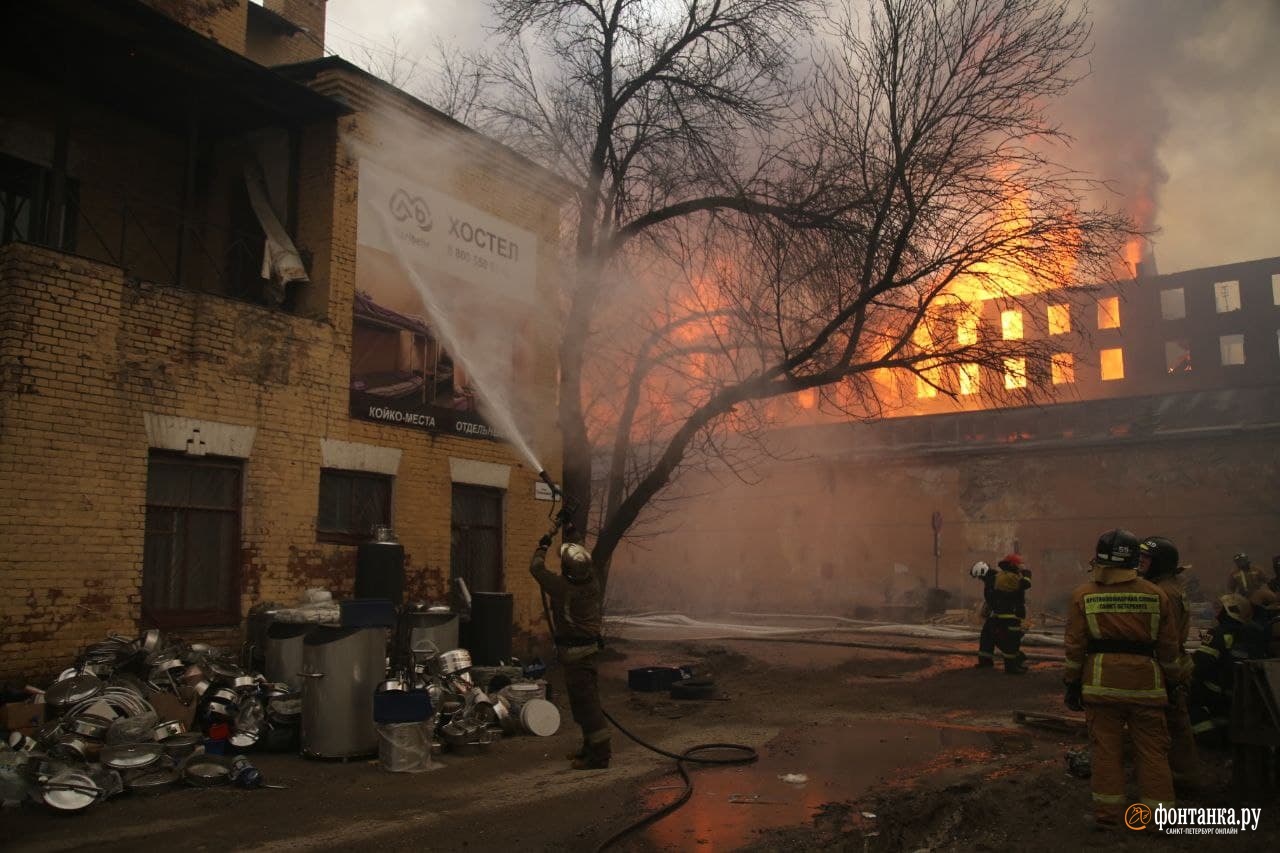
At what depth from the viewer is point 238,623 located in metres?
9.64

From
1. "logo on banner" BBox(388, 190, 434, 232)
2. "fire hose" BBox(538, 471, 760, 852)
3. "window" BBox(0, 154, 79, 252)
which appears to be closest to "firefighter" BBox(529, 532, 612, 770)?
"fire hose" BBox(538, 471, 760, 852)

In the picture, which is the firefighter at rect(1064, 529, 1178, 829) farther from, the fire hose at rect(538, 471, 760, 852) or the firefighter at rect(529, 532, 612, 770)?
the firefighter at rect(529, 532, 612, 770)

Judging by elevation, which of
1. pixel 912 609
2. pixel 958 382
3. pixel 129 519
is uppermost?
pixel 958 382

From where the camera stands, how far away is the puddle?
19.1 feet

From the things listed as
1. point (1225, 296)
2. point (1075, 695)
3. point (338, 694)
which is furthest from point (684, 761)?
point (1225, 296)

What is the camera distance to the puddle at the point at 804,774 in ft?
19.1

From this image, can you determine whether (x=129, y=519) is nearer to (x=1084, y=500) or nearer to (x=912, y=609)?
(x=912, y=609)

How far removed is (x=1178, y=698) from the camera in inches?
232

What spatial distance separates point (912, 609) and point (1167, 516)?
6904 millimetres

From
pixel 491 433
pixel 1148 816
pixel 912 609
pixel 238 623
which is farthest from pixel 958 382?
pixel 912 609

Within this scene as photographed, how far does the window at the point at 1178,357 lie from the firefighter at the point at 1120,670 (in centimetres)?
5537

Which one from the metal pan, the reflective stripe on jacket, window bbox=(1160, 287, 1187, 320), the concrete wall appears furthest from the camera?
window bbox=(1160, 287, 1187, 320)

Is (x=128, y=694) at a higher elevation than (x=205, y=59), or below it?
below

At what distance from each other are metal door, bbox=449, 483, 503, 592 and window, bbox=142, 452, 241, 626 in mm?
3233
